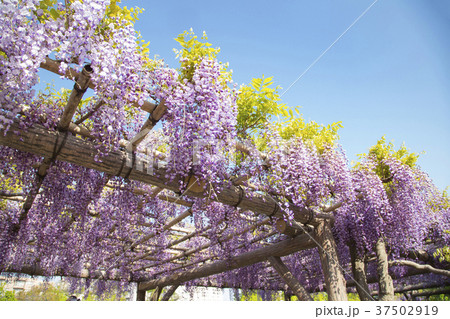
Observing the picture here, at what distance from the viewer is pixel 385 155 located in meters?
4.86

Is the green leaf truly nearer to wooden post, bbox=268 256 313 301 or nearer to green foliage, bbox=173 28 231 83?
green foliage, bbox=173 28 231 83

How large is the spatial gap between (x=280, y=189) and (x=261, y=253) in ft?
7.04

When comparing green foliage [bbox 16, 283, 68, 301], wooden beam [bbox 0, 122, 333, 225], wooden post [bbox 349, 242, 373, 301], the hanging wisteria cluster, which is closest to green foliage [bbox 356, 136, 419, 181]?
the hanging wisteria cluster

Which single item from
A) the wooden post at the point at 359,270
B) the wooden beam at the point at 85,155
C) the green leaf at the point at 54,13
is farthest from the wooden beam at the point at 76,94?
the wooden post at the point at 359,270

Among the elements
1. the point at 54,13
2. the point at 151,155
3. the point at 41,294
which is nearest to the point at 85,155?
the point at 151,155

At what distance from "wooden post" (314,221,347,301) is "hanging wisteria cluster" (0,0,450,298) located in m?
0.41

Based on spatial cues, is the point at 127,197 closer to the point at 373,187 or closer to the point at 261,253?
the point at 261,253

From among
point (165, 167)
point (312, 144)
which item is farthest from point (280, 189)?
point (165, 167)

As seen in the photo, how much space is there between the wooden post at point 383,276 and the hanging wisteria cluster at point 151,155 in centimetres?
23

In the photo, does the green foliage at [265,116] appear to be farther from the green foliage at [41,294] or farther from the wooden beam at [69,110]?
the green foliage at [41,294]

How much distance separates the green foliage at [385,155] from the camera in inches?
192

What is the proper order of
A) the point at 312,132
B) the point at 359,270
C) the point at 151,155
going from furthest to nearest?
the point at 359,270, the point at 312,132, the point at 151,155

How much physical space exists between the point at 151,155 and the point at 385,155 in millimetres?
3751

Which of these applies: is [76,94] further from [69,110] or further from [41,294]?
[41,294]
